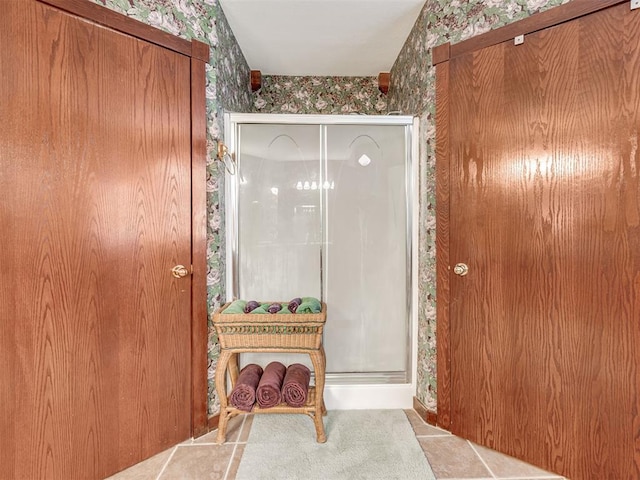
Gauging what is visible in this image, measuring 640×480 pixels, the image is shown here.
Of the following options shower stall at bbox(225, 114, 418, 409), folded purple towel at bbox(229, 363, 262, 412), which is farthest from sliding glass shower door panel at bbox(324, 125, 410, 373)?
folded purple towel at bbox(229, 363, 262, 412)

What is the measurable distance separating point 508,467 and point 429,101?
1.91 metres

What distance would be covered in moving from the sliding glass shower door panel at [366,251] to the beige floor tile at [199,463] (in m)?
0.79

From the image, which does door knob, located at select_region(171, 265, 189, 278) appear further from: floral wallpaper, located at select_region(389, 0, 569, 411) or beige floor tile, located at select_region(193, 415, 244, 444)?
floral wallpaper, located at select_region(389, 0, 569, 411)

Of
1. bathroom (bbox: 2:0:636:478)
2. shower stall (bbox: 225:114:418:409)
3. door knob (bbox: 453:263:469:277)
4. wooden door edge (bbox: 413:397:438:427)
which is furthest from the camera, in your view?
→ shower stall (bbox: 225:114:418:409)

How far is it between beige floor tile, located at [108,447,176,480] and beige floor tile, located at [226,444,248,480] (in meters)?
0.33

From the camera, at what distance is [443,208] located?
5.57 feet

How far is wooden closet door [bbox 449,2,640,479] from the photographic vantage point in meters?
1.27

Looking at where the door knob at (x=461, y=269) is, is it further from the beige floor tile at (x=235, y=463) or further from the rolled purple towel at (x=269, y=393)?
the beige floor tile at (x=235, y=463)

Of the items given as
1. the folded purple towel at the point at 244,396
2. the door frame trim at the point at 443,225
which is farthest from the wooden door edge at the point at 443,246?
the folded purple towel at the point at 244,396

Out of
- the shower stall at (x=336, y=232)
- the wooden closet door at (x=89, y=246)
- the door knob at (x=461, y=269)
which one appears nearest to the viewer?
the wooden closet door at (x=89, y=246)

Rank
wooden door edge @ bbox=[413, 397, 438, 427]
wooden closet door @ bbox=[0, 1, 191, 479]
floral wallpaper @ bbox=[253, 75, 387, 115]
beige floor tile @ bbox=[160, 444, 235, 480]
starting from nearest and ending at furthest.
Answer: wooden closet door @ bbox=[0, 1, 191, 479], beige floor tile @ bbox=[160, 444, 235, 480], wooden door edge @ bbox=[413, 397, 438, 427], floral wallpaper @ bbox=[253, 75, 387, 115]

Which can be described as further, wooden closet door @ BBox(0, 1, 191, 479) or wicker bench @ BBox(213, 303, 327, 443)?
wicker bench @ BBox(213, 303, 327, 443)

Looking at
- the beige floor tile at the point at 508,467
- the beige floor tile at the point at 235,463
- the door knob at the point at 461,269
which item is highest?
the door knob at the point at 461,269

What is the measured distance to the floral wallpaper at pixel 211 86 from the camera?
1.53 metres
